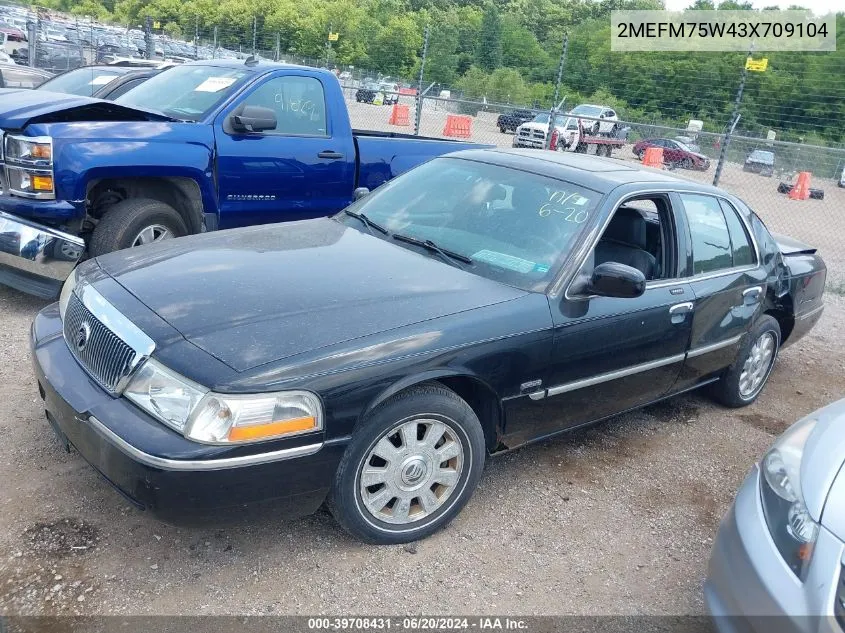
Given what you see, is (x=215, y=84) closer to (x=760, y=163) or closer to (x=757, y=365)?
(x=757, y=365)

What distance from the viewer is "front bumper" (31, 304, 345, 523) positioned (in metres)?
2.45

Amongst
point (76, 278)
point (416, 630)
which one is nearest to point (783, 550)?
point (416, 630)

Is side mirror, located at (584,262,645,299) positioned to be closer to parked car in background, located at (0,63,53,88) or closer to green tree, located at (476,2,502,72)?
parked car in background, located at (0,63,53,88)

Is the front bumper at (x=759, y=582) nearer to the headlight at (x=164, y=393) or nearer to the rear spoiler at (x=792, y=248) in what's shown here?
the headlight at (x=164, y=393)

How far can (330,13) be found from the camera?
183 ft

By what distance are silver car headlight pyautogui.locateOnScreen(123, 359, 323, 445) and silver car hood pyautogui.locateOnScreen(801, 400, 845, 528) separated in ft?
5.41

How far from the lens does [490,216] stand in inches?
150

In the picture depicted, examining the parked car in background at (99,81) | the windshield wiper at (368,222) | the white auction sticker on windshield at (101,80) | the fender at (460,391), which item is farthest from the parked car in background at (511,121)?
the fender at (460,391)

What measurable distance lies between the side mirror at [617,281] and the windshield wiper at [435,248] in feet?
2.02

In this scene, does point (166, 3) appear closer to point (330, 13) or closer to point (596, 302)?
point (330, 13)

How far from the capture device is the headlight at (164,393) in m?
2.51

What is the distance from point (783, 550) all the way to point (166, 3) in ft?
242

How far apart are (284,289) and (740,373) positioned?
327cm

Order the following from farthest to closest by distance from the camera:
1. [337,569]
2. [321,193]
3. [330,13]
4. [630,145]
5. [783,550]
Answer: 1. [330,13]
2. [630,145]
3. [321,193]
4. [337,569]
5. [783,550]
